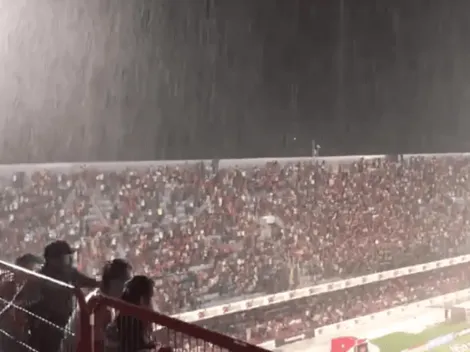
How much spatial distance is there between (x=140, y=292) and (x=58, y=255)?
41cm

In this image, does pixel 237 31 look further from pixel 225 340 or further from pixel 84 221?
pixel 225 340

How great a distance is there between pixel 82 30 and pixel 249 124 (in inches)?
69.8

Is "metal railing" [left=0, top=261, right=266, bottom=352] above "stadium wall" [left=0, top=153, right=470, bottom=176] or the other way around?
the other way around

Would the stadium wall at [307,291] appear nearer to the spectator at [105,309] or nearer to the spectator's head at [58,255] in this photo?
the spectator's head at [58,255]

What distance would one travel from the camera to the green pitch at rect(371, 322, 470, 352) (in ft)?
21.7

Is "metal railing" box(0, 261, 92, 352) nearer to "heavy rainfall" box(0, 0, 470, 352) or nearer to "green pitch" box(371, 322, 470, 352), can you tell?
"heavy rainfall" box(0, 0, 470, 352)

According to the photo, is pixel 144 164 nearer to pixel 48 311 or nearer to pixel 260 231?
pixel 260 231

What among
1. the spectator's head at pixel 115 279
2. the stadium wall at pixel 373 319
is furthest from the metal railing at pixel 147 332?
the stadium wall at pixel 373 319

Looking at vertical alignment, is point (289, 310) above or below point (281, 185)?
below

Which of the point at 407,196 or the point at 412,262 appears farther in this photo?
the point at 407,196

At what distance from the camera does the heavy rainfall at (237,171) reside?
3641 mm

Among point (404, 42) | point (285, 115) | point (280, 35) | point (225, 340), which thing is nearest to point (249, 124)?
point (285, 115)

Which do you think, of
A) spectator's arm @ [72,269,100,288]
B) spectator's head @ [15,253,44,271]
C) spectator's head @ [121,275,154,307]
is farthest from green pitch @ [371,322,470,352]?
spectator's head @ [121,275,154,307]

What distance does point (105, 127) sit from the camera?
412 cm
